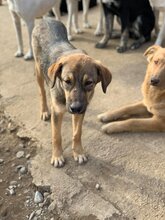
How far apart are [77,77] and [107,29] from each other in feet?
8.45

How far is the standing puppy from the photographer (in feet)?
8.47

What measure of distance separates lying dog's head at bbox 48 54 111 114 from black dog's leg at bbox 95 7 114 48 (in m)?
2.39

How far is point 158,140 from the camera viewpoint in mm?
3340

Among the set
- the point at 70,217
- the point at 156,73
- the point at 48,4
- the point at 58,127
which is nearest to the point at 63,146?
the point at 58,127

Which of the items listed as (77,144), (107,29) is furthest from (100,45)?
(77,144)

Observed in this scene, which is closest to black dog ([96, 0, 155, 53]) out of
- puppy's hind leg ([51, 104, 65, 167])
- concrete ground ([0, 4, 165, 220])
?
concrete ground ([0, 4, 165, 220])

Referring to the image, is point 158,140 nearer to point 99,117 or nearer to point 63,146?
point 99,117

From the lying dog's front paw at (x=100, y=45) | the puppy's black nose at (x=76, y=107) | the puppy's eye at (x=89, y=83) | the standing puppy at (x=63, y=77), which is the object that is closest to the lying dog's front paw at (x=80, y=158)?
the standing puppy at (x=63, y=77)

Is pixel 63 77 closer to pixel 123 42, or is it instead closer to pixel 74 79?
pixel 74 79

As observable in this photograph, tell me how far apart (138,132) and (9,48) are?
262 cm

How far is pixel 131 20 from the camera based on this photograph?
5.12m

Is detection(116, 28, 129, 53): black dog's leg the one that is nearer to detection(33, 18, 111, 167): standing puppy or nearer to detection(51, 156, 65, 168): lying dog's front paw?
detection(33, 18, 111, 167): standing puppy

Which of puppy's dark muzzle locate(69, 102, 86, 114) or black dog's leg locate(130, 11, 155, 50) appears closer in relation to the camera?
puppy's dark muzzle locate(69, 102, 86, 114)

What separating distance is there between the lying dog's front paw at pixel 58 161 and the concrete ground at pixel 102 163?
0.04 metres
